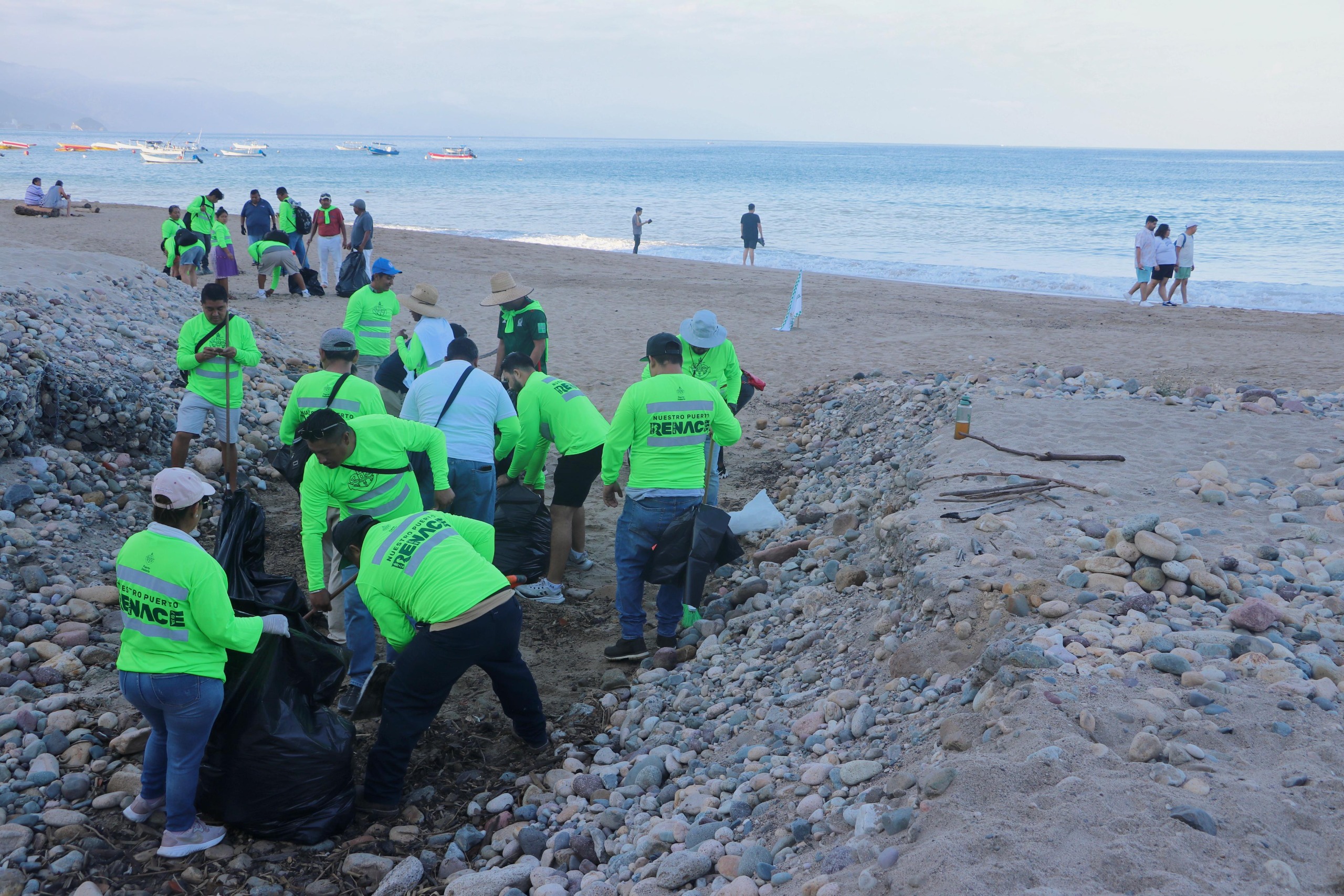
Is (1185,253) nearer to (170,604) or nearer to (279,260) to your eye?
(279,260)

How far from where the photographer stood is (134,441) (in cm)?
711

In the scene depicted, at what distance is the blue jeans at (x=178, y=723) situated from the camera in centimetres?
334

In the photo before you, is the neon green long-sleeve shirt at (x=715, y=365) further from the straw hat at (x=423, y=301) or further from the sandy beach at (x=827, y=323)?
the sandy beach at (x=827, y=323)

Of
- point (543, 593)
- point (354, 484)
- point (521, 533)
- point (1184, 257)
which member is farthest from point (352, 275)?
point (1184, 257)

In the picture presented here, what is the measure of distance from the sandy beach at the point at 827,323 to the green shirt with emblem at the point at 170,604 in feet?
21.5

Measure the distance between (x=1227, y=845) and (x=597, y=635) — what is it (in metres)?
3.56

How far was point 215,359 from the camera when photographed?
6.28 meters

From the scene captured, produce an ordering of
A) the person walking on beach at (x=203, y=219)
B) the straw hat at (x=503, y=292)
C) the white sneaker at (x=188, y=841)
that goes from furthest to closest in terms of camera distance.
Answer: the person walking on beach at (x=203, y=219) < the straw hat at (x=503, y=292) < the white sneaker at (x=188, y=841)

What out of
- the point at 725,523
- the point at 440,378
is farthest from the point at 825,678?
the point at 440,378

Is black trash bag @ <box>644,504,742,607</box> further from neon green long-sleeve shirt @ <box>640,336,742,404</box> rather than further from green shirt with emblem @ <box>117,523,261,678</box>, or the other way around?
green shirt with emblem @ <box>117,523,261,678</box>

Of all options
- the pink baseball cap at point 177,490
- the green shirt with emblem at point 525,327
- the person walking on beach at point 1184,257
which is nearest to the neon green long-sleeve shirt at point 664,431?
the pink baseball cap at point 177,490

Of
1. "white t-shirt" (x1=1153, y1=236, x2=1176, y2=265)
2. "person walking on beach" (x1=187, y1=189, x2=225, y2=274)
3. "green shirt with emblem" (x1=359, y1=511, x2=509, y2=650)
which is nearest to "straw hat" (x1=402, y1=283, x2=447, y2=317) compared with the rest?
"green shirt with emblem" (x1=359, y1=511, x2=509, y2=650)

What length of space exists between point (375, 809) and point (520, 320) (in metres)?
4.35

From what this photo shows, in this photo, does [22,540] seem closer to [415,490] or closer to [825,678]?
[415,490]
